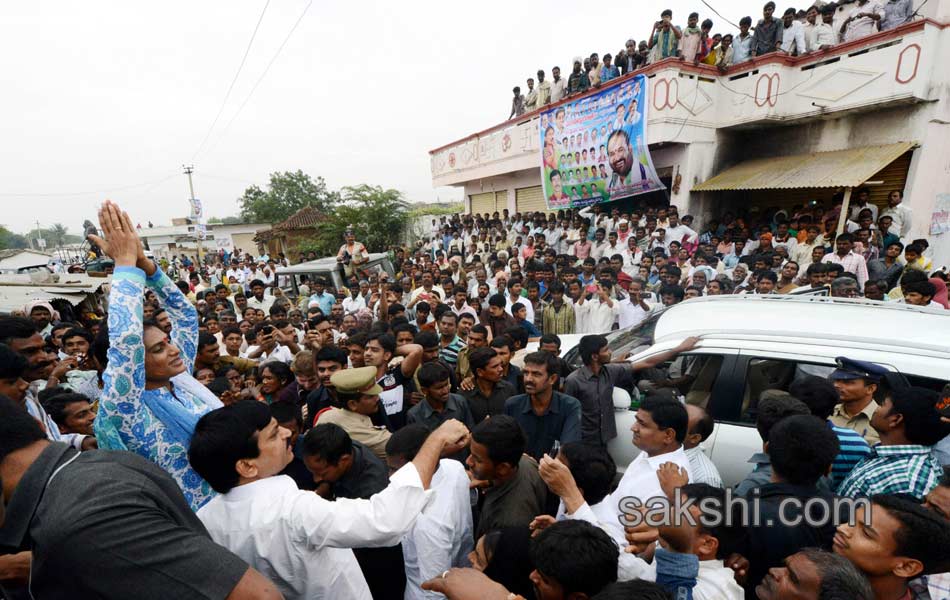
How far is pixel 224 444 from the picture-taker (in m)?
1.41

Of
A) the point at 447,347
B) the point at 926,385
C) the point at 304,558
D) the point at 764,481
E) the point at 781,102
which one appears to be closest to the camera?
the point at 304,558

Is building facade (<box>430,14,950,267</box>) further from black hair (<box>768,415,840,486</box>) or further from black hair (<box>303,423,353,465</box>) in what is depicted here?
black hair (<box>303,423,353,465</box>)

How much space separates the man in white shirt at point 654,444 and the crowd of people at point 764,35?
10296 millimetres

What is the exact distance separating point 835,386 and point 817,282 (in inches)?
154

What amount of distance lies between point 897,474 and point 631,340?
6.96 ft

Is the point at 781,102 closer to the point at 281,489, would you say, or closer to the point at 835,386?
the point at 835,386

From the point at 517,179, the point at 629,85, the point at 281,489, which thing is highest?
the point at 629,85

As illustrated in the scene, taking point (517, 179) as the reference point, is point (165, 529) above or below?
below

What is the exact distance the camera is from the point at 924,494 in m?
1.92

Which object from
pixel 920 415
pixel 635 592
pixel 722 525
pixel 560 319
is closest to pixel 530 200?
pixel 560 319

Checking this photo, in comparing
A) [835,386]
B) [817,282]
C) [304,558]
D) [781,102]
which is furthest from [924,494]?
[781,102]

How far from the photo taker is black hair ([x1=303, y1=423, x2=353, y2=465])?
1985 mm

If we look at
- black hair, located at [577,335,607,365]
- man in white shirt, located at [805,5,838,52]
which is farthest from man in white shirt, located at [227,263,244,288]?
man in white shirt, located at [805,5,838,52]

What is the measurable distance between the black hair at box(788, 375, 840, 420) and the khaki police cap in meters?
2.56
